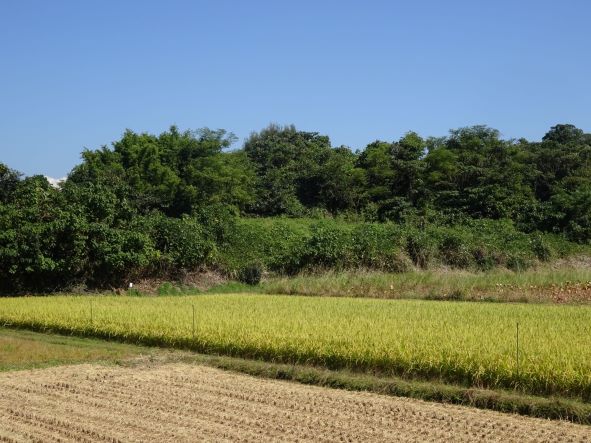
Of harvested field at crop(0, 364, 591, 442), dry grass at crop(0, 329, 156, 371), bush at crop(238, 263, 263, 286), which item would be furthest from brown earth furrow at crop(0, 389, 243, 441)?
bush at crop(238, 263, 263, 286)

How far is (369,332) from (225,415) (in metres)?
4.95

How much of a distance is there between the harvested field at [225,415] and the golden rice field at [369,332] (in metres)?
1.13

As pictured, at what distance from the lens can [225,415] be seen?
9.45m

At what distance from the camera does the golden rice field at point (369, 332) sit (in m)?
10.7

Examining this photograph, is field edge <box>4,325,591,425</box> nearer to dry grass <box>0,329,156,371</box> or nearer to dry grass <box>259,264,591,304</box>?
dry grass <box>0,329,156,371</box>

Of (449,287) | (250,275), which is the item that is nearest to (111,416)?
(449,287)

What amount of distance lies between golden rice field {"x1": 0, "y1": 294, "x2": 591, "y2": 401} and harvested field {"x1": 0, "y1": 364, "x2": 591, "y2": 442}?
1.13 meters

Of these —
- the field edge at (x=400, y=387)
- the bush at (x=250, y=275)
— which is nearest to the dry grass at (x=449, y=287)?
the bush at (x=250, y=275)

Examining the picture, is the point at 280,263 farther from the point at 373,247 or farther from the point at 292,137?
the point at 292,137

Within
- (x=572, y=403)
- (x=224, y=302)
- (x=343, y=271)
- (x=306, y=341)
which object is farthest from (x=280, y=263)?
(x=572, y=403)

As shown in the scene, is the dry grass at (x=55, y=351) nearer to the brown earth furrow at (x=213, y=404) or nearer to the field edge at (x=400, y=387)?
the field edge at (x=400, y=387)

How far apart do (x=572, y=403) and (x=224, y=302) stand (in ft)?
44.5

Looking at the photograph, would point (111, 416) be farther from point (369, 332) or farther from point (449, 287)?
point (449, 287)

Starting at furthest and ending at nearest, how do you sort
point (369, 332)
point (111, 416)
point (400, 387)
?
point (369, 332)
point (400, 387)
point (111, 416)
